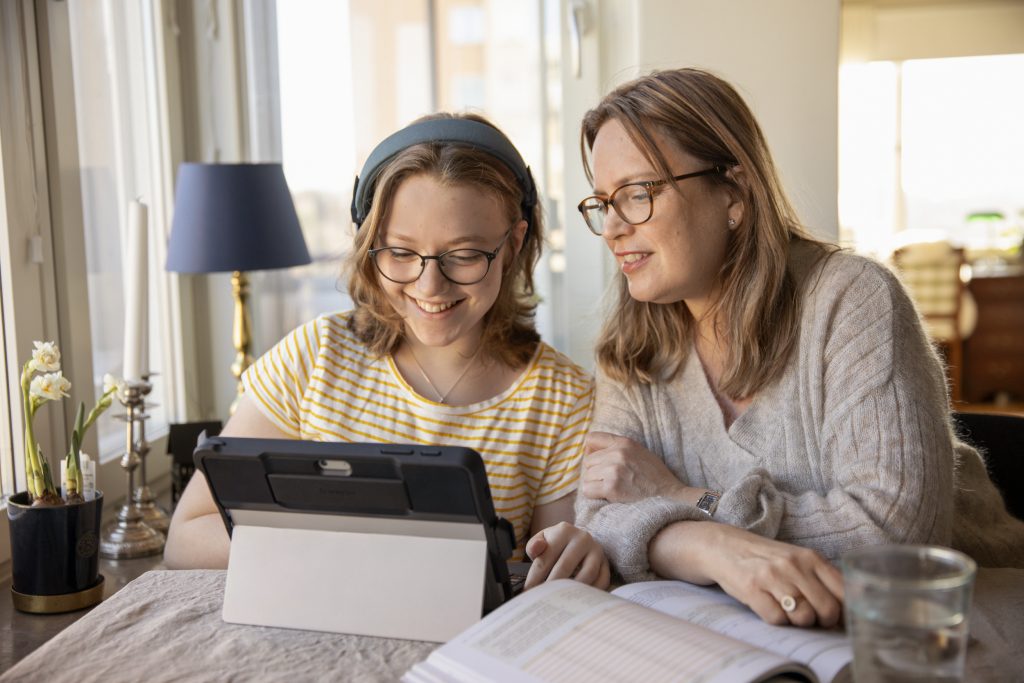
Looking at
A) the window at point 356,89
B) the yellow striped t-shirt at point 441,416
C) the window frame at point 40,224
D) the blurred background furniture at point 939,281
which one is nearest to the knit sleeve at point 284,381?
the yellow striped t-shirt at point 441,416

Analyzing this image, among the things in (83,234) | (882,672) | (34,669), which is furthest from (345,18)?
(882,672)

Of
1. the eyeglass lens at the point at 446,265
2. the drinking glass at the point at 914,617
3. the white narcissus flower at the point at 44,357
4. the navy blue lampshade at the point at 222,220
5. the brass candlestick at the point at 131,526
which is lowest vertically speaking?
the brass candlestick at the point at 131,526

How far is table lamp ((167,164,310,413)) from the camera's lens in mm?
2133

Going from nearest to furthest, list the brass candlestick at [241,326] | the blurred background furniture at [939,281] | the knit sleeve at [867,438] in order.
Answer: the knit sleeve at [867,438] → the brass candlestick at [241,326] → the blurred background furniture at [939,281]

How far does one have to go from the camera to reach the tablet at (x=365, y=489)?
1005mm

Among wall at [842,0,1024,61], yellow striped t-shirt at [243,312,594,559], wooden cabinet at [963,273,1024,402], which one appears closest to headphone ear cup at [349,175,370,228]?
yellow striped t-shirt at [243,312,594,559]

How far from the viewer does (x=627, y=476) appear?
1.37 meters

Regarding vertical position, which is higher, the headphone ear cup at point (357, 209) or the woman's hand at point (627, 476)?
the headphone ear cup at point (357, 209)

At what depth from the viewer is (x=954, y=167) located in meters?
7.20

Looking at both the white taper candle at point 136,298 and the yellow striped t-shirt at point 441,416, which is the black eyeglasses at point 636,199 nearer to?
the yellow striped t-shirt at point 441,416

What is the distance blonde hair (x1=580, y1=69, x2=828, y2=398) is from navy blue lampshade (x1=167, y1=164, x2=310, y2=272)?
35.8 inches

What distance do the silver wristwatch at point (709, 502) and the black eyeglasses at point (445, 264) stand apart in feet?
1.53

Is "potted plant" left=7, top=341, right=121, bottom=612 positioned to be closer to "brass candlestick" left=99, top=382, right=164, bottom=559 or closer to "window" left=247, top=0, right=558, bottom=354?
"brass candlestick" left=99, top=382, right=164, bottom=559

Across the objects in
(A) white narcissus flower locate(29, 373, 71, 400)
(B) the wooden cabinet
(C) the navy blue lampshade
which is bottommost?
(B) the wooden cabinet
